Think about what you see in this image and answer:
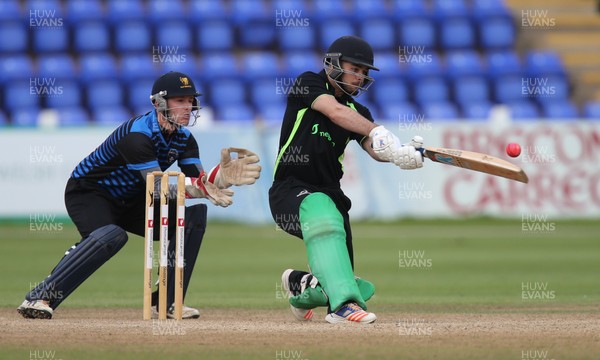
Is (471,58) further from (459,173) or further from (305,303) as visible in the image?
(305,303)

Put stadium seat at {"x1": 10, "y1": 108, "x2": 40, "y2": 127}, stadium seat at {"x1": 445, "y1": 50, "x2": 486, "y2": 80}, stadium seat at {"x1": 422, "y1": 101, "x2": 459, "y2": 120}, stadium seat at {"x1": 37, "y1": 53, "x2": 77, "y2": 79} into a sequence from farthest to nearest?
stadium seat at {"x1": 445, "y1": 50, "x2": 486, "y2": 80}, stadium seat at {"x1": 37, "y1": 53, "x2": 77, "y2": 79}, stadium seat at {"x1": 422, "y1": 101, "x2": 459, "y2": 120}, stadium seat at {"x1": 10, "y1": 108, "x2": 40, "y2": 127}

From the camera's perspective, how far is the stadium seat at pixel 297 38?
2170cm

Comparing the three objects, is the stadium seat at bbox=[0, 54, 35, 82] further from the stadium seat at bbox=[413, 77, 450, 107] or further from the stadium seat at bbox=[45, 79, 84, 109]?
the stadium seat at bbox=[413, 77, 450, 107]

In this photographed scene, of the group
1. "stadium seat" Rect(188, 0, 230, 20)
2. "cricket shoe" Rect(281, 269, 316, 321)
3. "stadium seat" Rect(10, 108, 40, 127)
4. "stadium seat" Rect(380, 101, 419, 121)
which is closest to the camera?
"cricket shoe" Rect(281, 269, 316, 321)

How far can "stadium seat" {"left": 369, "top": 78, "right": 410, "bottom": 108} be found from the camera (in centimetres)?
2052

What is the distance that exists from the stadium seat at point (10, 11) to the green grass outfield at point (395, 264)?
5.23m

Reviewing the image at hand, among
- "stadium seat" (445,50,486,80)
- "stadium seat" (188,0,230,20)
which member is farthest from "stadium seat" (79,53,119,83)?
"stadium seat" (445,50,486,80)

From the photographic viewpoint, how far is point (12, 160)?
17281 mm

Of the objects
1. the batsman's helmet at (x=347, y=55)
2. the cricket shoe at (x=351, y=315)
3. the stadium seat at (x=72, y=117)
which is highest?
the stadium seat at (x=72, y=117)

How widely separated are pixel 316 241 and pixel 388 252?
717cm

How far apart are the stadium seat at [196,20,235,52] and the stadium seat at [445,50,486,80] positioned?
465 centimetres

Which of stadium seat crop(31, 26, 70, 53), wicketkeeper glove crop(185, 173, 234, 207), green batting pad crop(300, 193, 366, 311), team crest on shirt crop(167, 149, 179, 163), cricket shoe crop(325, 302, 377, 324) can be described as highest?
stadium seat crop(31, 26, 70, 53)

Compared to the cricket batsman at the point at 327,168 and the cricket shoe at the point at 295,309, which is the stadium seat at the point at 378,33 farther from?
the cricket shoe at the point at 295,309

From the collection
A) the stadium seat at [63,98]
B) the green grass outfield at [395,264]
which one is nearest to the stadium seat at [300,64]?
the green grass outfield at [395,264]
